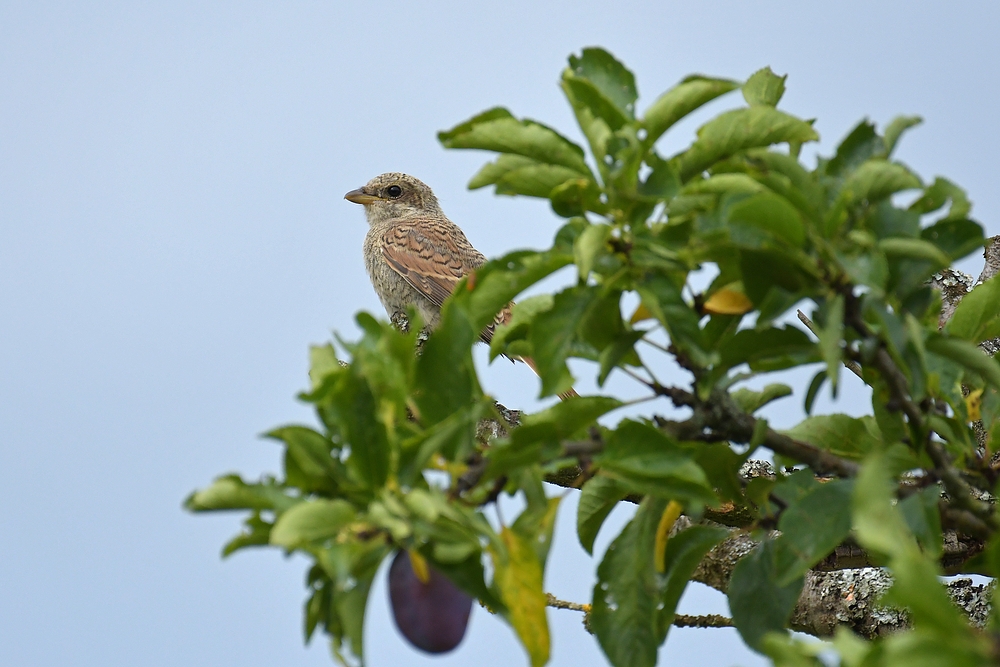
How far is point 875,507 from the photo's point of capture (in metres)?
1.50

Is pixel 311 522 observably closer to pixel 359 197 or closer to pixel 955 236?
pixel 955 236

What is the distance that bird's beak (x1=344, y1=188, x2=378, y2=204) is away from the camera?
10.7 metres

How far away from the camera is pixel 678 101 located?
215 centimetres

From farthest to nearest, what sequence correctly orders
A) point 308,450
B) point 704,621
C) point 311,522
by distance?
point 704,621 → point 308,450 → point 311,522

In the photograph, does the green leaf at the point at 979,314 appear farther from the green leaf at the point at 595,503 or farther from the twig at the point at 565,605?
the twig at the point at 565,605

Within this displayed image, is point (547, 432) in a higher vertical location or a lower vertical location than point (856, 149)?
lower

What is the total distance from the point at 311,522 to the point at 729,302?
962 millimetres

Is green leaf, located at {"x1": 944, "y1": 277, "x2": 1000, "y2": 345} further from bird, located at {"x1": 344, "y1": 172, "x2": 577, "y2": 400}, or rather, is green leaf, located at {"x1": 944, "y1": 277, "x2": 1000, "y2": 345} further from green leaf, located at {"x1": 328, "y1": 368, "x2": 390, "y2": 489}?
bird, located at {"x1": 344, "y1": 172, "x2": 577, "y2": 400}

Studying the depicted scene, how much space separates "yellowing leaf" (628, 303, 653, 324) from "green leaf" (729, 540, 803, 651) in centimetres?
58

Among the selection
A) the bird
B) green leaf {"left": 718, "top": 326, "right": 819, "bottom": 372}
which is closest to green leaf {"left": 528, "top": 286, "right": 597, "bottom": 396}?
green leaf {"left": 718, "top": 326, "right": 819, "bottom": 372}

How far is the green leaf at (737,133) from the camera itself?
88.2 inches

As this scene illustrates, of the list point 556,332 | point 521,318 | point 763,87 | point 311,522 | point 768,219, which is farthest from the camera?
point 763,87

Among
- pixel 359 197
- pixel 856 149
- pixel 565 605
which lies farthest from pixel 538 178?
pixel 359 197

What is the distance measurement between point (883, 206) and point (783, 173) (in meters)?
0.19
